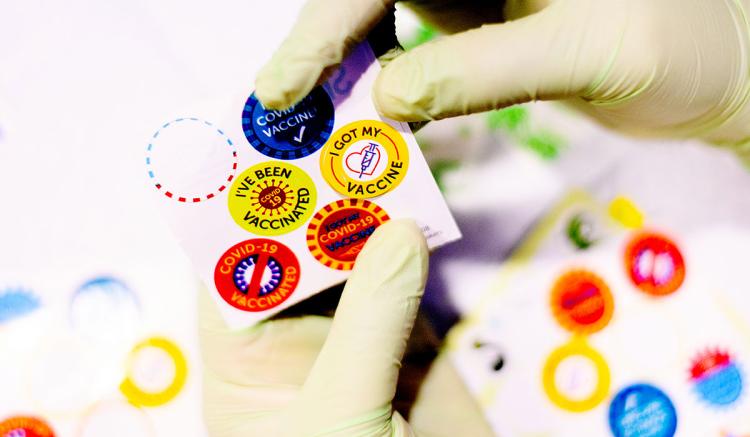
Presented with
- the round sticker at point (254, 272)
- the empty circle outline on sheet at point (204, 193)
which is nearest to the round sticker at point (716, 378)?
the round sticker at point (254, 272)

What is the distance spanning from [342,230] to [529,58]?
30 cm

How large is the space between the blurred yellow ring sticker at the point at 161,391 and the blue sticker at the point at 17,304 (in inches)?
6.7

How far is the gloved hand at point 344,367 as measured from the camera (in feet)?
2.40

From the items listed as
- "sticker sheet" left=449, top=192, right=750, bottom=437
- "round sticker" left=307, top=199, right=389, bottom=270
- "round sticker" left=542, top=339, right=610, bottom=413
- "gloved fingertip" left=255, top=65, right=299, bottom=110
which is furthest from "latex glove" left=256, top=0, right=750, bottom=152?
"round sticker" left=542, top=339, right=610, bottom=413

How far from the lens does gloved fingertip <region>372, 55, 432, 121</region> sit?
69cm

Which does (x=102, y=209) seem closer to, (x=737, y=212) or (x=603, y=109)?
(x=603, y=109)

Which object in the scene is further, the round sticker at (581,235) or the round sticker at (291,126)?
the round sticker at (581,235)

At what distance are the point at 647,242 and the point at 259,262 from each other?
23.4 inches

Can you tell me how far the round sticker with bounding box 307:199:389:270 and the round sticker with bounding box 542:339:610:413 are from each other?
36 cm

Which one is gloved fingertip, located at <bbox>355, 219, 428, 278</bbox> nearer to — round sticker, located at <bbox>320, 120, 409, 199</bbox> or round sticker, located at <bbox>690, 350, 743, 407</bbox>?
round sticker, located at <bbox>320, 120, 409, 199</bbox>

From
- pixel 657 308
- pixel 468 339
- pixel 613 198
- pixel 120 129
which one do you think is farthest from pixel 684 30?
pixel 120 129

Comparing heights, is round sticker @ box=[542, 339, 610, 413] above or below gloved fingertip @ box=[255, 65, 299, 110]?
below

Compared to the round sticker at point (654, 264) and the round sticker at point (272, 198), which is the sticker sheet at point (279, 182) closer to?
the round sticker at point (272, 198)

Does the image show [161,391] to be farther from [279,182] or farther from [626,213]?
[626,213]
